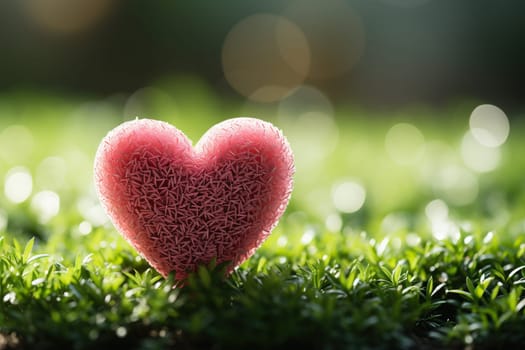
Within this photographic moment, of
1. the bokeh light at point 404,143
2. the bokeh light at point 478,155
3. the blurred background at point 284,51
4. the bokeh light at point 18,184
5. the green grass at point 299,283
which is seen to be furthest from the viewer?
the blurred background at point 284,51

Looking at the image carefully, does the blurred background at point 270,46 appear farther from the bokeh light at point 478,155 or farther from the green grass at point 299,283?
the green grass at point 299,283

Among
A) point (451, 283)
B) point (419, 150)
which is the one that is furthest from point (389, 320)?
point (419, 150)

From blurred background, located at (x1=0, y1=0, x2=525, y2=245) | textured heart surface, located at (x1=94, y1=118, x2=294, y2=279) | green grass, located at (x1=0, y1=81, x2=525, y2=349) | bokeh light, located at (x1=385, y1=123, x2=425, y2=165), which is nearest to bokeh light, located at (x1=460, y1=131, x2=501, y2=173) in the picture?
bokeh light, located at (x1=385, y1=123, x2=425, y2=165)

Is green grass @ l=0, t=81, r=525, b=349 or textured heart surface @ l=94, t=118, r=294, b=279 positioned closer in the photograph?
green grass @ l=0, t=81, r=525, b=349

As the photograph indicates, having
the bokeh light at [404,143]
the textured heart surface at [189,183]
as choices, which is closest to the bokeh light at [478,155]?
the bokeh light at [404,143]

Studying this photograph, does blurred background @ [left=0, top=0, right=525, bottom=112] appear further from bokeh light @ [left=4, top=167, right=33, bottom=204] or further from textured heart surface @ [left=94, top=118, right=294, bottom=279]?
textured heart surface @ [left=94, top=118, right=294, bottom=279]

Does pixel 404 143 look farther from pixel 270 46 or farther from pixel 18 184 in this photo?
pixel 270 46

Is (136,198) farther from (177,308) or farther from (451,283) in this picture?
(451,283)
